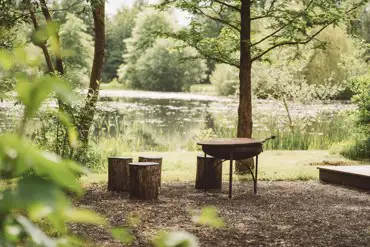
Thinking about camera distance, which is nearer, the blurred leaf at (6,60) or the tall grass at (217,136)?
the blurred leaf at (6,60)

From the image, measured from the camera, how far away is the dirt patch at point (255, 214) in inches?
228

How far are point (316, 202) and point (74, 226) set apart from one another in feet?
11.8

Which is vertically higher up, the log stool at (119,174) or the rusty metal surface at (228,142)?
the rusty metal surface at (228,142)

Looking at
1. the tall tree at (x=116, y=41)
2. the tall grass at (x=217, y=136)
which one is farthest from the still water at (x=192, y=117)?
the tall tree at (x=116, y=41)

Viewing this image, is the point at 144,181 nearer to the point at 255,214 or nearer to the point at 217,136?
the point at 255,214

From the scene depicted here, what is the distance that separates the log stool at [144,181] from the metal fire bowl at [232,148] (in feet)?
2.74

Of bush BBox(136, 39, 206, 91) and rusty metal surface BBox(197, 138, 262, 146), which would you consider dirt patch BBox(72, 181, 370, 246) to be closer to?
rusty metal surface BBox(197, 138, 262, 146)

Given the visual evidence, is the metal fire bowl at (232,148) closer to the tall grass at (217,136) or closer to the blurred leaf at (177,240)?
the tall grass at (217,136)

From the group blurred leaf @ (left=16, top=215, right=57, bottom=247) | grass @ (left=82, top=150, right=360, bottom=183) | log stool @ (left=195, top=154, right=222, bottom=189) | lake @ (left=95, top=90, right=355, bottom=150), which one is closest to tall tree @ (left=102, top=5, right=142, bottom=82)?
lake @ (left=95, top=90, right=355, bottom=150)

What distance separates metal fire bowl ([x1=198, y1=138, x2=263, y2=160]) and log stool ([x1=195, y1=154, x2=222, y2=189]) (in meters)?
0.66

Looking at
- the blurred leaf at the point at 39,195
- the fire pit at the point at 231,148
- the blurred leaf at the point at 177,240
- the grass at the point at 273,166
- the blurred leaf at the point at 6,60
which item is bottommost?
the grass at the point at 273,166

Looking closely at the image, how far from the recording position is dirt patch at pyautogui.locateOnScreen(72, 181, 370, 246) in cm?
580

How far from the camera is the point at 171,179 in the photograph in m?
9.59

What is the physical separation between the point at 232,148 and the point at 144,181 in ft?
4.39
